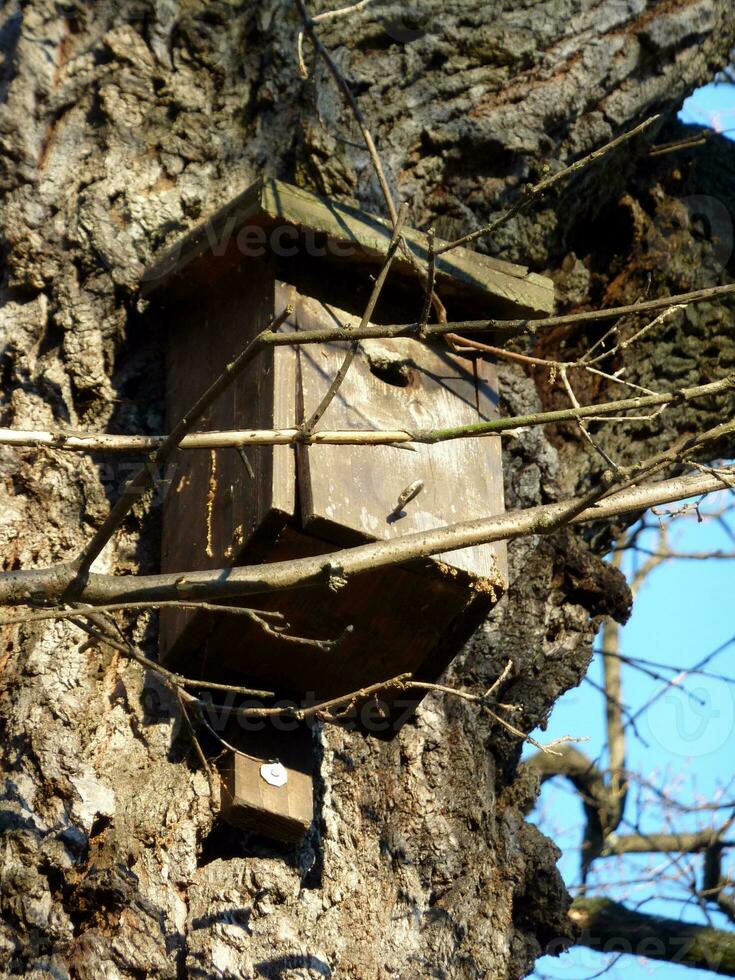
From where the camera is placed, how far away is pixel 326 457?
7.46ft

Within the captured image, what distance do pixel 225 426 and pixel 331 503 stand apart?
378 millimetres

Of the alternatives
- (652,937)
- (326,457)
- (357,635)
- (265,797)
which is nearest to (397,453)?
(326,457)

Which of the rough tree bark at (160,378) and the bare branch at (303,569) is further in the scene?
the rough tree bark at (160,378)

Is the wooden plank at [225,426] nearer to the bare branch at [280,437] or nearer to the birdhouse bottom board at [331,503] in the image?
the birdhouse bottom board at [331,503]

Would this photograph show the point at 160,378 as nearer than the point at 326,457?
No

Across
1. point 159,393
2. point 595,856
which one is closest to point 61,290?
point 159,393

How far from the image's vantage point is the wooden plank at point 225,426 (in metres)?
2.27

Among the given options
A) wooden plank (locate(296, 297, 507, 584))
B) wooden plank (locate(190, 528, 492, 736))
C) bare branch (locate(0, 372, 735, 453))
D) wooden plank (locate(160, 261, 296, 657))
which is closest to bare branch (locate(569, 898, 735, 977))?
wooden plank (locate(190, 528, 492, 736))

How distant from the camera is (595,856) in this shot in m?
5.39

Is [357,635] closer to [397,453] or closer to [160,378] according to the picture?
[397,453]

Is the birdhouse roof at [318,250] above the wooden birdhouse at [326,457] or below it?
above

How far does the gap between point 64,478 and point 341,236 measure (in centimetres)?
73

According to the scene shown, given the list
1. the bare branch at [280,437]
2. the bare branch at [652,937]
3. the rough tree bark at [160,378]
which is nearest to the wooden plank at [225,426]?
the rough tree bark at [160,378]

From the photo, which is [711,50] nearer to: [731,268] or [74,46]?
[731,268]
